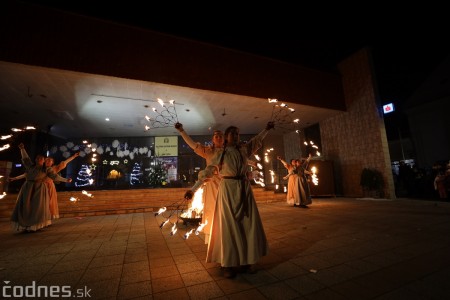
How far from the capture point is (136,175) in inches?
625

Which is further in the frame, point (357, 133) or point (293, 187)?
point (357, 133)

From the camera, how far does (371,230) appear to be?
4.27 m

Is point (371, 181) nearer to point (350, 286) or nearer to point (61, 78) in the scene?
point (350, 286)

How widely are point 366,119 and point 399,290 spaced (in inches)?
432

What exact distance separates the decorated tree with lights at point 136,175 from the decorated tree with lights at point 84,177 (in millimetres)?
2723

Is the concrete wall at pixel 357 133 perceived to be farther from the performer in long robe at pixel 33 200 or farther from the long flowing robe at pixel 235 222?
the performer in long robe at pixel 33 200

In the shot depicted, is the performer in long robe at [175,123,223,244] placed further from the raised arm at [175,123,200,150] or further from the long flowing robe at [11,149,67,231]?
the long flowing robe at [11,149,67,231]

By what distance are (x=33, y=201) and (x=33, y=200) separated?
0.09ft

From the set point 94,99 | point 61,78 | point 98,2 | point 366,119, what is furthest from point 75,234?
point 366,119

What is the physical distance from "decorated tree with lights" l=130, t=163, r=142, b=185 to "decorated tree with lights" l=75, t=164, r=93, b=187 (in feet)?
8.93

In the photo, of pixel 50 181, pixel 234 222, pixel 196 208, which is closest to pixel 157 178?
pixel 50 181

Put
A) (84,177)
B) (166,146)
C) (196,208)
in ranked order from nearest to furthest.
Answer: (196,208), (84,177), (166,146)

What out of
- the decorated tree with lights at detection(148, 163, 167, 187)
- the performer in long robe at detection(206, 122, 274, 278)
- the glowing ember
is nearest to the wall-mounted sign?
the decorated tree with lights at detection(148, 163, 167, 187)

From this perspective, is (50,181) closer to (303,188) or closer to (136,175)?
(303,188)
